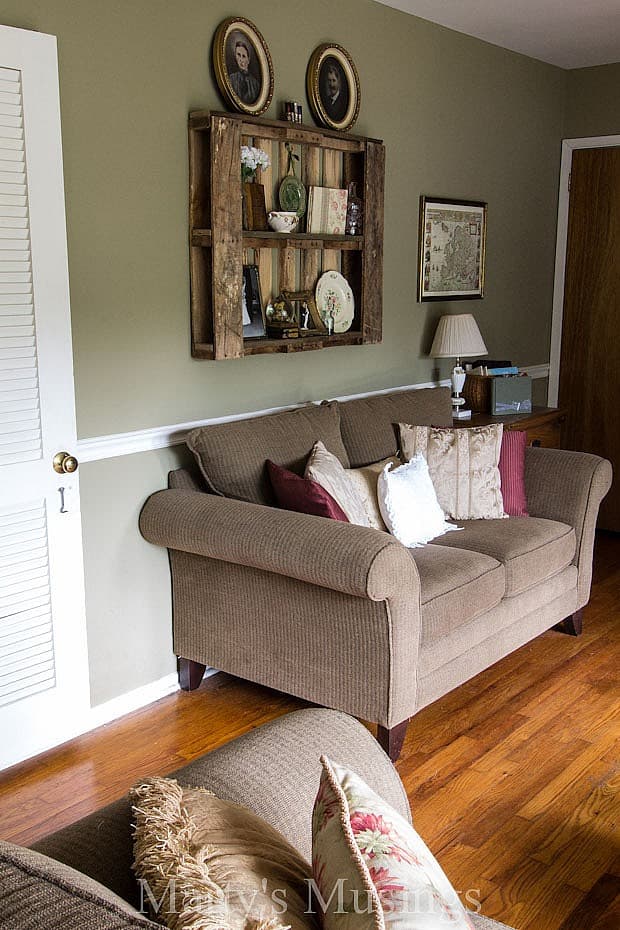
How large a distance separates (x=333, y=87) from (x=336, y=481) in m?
1.65

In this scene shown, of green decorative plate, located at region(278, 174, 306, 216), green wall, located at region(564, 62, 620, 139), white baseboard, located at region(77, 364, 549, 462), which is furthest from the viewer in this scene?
green wall, located at region(564, 62, 620, 139)

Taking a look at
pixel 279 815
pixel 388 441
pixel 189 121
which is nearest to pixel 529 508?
pixel 388 441

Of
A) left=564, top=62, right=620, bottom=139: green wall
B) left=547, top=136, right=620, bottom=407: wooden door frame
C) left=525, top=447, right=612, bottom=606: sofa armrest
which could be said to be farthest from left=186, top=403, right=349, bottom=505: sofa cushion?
left=564, top=62, right=620, bottom=139: green wall

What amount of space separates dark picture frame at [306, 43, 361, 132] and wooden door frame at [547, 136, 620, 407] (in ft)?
6.44

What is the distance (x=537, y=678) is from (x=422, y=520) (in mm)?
744

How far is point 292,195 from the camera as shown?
3564 millimetres

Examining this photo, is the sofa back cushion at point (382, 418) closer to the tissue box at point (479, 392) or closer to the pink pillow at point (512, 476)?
the pink pillow at point (512, 476)

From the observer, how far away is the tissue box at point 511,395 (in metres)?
4.54

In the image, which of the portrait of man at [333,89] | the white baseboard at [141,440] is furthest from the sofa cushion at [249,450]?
the portrait of man at [333,89]

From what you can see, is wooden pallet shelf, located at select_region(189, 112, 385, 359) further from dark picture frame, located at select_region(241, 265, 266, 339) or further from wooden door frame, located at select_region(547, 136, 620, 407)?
wooden door frame, located at select_region(547, 136, 620, 407)

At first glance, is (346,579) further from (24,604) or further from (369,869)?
(369,869)

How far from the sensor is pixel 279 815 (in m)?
1.37

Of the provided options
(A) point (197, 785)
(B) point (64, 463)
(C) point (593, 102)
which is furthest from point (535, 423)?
(A) point (197, 785)

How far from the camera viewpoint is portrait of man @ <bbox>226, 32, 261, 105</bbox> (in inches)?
128
